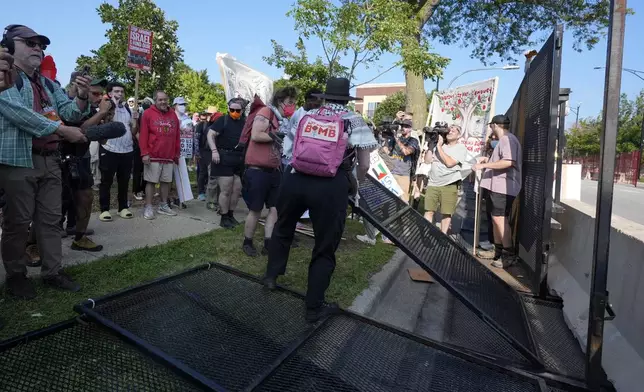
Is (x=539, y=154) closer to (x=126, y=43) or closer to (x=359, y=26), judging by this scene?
(x=359, y=26)

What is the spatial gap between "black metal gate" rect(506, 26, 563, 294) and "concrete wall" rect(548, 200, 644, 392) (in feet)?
1.12

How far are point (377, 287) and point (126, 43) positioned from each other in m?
14.7

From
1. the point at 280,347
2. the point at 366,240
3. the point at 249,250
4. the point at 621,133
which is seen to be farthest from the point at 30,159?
the point at 621,133

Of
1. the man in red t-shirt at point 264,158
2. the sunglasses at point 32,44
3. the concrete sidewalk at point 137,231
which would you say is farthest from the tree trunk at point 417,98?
the sunglasses at point 32,44

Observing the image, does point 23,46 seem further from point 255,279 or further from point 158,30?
point 158,30

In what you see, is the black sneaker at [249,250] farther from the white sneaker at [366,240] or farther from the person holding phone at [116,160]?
the person holding phone at [116,160]

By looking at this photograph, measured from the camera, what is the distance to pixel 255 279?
3.71m

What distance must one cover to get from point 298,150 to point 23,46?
2.13 metres

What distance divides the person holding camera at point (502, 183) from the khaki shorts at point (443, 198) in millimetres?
482

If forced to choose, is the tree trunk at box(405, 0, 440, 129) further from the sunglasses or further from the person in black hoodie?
the sunglasses

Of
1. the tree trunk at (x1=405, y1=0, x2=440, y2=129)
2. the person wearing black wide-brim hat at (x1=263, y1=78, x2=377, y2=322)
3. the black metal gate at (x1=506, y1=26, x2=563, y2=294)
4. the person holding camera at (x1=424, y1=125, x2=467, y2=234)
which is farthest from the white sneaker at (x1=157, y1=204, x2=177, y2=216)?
the tree trunk at (x1=405, y1=0, x2=440, y2=129)

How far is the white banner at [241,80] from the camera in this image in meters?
6.87

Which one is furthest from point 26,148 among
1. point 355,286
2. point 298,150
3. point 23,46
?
point 355,286

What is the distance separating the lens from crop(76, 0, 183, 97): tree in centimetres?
1511
